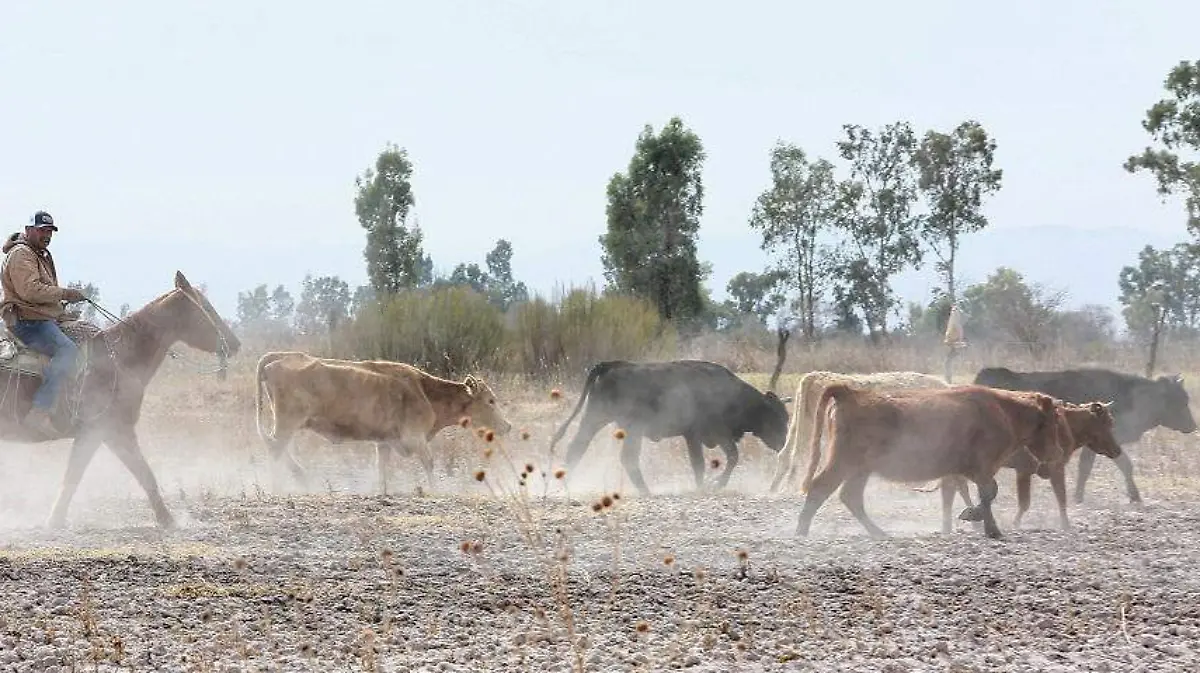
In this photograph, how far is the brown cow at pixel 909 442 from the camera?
1241 centimetres

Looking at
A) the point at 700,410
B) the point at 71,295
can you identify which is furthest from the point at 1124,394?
the point at 71,295

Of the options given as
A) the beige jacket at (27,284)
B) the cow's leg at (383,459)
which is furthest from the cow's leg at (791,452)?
the beige jacket at (27,284)

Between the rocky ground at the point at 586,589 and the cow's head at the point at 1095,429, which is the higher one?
the cow's head at the point at 1095,429

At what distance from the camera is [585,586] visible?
32.8 ft

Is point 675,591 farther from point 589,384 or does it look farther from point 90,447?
point 589,384

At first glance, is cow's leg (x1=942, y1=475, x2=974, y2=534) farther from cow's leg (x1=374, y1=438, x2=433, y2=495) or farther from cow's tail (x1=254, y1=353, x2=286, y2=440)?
cow's tail (x1=254, y1=353, x2=286, y2=440)

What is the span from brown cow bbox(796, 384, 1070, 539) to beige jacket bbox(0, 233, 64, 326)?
6.76m

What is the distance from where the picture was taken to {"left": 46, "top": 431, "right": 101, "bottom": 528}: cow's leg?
13.7m

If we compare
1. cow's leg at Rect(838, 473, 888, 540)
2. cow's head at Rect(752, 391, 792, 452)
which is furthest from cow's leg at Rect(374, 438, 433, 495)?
cow's leg at Rect(838, 473, 888, 540)

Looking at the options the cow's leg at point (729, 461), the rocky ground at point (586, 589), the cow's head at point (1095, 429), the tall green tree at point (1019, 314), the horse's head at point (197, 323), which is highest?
the tall green tree at point (1019, 314)

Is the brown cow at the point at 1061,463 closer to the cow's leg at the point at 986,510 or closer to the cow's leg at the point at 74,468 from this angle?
the cow's leg at the point at 986,510

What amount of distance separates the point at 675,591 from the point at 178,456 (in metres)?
13.5

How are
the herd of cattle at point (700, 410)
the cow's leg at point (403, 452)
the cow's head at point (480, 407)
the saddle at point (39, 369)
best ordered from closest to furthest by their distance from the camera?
the herd of cattle at point (700, 410), the saddle at point (39, 369), the cow's leg at point (403, 452), the cow's head at point (480, 407)

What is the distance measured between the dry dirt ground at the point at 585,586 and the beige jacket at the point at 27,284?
1888mm
